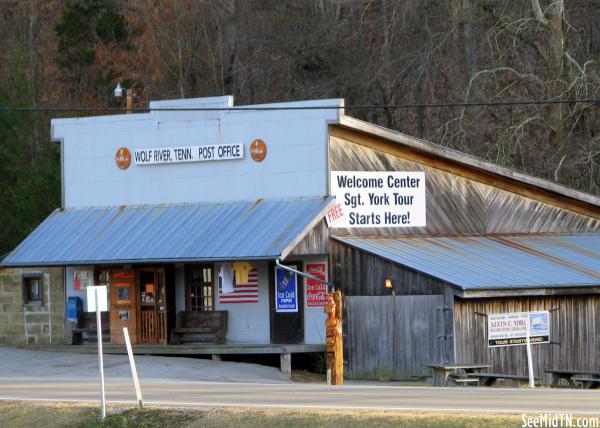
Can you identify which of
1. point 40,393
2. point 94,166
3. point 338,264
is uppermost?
point 94,166

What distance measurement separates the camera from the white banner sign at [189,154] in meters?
34.8

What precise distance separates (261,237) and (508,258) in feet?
20.5

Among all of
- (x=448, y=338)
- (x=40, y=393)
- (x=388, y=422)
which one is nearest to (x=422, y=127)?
(x=448, y=338)

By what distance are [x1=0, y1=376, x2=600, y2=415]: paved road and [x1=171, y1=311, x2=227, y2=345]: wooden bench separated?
5719 mm

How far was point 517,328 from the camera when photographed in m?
32.4

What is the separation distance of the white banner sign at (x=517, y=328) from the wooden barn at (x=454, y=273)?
0.12 metres

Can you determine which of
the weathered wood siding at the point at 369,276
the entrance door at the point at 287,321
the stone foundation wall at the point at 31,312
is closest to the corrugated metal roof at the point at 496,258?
the weathered wood siding at the point at 369,276

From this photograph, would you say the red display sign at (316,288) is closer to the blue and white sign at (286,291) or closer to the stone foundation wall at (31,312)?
the blue and white sign at (286,291)

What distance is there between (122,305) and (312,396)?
13.3m

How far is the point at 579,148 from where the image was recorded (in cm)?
4406

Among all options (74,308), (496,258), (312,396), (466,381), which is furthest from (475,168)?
(312,396)

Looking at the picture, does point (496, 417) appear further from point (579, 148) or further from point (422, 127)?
point (422, 127)

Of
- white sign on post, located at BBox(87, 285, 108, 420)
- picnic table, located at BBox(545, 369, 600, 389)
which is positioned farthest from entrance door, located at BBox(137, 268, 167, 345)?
white sign on post, located at BBox(87, 285, 108, 420)

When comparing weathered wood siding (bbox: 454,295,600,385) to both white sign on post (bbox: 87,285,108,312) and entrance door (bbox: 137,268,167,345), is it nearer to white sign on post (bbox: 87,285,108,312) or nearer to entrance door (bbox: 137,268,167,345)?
entrance door (bbox: 137,268,167,345)
